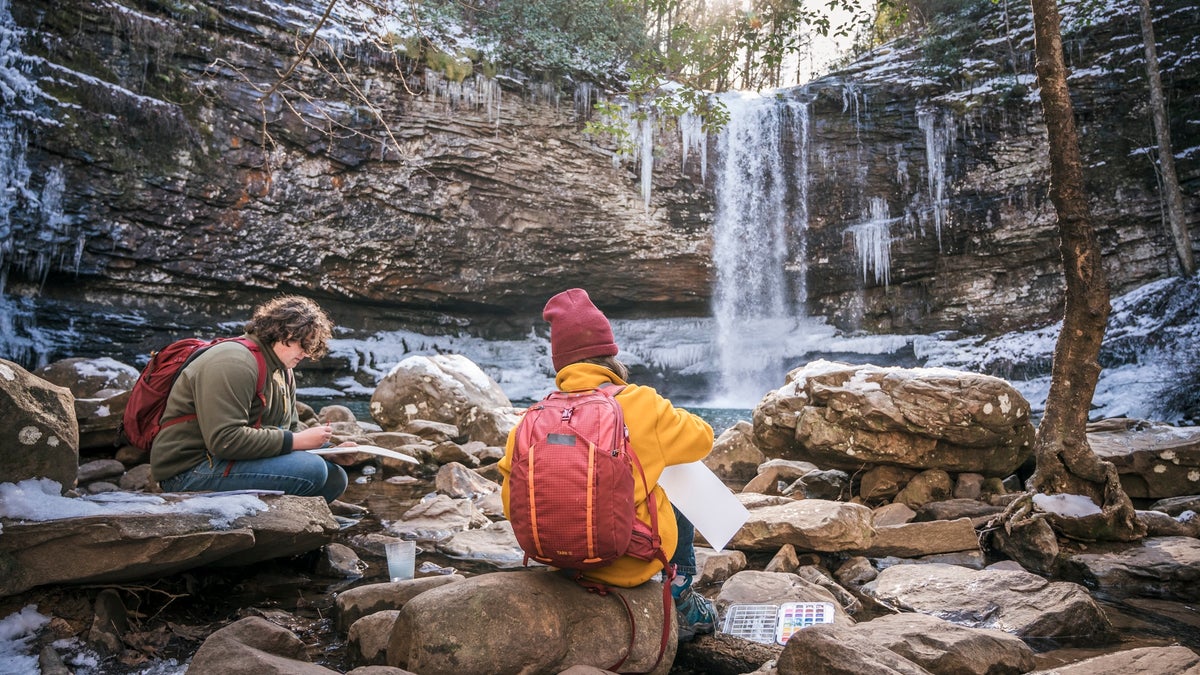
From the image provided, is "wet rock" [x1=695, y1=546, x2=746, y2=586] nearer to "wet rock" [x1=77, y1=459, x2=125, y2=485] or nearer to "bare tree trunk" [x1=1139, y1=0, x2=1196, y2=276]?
"wet rock" [x1=77, y1=459, x2=125, y2=485]

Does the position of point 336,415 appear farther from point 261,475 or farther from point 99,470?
point 261,475

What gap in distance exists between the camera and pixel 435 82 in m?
15.2

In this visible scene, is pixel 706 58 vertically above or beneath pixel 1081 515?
above

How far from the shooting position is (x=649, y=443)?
2.11m

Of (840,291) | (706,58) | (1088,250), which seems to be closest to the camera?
(1088,250)

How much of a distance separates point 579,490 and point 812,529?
2165mm

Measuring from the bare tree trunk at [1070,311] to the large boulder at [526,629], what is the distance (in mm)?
3467

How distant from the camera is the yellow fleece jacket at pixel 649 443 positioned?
2.11 meters

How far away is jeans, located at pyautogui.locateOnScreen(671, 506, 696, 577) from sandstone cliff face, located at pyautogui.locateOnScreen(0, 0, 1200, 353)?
11767 mm

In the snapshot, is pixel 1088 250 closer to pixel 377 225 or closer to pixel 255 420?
Answer: pixel 255 420

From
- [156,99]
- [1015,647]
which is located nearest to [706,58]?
[1015,647]

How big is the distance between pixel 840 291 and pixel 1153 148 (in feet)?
23.7

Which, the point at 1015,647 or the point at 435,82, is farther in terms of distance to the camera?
the point at 435,82

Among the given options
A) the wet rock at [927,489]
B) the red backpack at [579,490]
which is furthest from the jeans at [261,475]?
the wet rock at [927,489]
